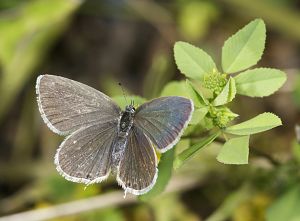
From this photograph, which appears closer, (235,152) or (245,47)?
(235,152)

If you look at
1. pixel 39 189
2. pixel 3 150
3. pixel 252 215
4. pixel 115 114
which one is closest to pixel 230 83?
pixel 115 114

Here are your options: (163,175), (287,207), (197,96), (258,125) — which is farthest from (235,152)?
(287,207)

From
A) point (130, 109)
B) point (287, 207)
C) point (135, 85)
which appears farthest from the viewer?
Result: point (135, 85)

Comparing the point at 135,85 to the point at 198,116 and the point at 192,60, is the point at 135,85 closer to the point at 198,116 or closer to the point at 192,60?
the point at 192,60

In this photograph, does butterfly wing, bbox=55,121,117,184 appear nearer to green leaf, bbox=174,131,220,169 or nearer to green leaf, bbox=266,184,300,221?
green leaf, bbox=174,131,220,169

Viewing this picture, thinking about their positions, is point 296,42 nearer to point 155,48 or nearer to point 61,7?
point 155,48
